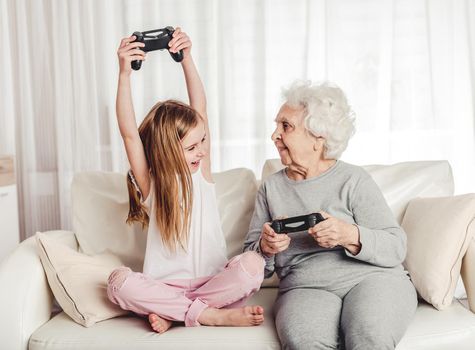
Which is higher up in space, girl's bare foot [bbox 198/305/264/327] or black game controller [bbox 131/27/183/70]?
black game controller [bbox 131/27/183/70]

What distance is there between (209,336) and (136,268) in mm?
598

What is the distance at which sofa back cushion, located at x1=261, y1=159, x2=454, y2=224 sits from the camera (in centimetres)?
241

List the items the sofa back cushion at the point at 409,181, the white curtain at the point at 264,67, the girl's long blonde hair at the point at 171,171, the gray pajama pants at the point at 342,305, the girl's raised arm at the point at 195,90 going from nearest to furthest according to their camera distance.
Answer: the gray pajama pants at the point at 342,305
the girl's long blonde hair at the point at 171,171
the girl's raised arm at the point at 195,90
the sofa back cushion at the point at 409,181
the white curtain at the point at 264,67

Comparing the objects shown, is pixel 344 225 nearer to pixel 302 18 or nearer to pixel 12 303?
pixel 12 303

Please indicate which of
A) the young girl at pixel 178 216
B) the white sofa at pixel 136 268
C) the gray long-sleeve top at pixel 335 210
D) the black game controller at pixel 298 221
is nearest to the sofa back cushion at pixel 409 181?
the white sofa at pixel 136 268

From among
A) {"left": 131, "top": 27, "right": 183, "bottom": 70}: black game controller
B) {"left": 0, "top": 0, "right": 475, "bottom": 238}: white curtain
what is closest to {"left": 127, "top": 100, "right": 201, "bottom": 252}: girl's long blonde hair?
{"left": 131, "top": 27, "right": 183, "bottom": 70}: black game controller

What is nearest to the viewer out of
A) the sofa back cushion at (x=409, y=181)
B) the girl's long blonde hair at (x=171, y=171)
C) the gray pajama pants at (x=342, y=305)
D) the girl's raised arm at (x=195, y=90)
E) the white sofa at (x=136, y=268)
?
the gray pajama pants at (x=342, y=305)

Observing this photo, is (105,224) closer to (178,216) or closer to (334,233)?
(178,216)

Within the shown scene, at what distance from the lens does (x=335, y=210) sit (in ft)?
7.00

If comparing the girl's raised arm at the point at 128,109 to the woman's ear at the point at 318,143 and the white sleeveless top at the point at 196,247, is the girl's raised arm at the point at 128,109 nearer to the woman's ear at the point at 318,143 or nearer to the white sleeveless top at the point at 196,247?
the white sleeveless top at the point at 196,247

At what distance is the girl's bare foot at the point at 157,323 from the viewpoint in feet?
6.49

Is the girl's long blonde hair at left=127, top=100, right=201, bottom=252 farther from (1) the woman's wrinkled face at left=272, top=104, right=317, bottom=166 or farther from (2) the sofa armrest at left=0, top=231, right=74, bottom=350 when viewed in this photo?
(2) the sofa armrest at left=0, top=231, right=74, bottom=350

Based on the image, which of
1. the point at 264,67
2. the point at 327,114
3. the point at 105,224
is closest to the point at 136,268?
the point at 105,224

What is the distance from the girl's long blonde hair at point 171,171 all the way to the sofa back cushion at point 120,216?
0.28m
